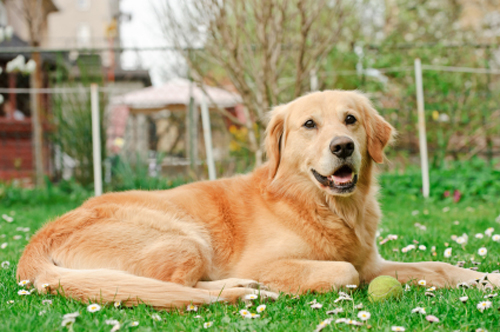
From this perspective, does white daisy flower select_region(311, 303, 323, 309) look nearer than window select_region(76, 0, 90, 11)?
Yes

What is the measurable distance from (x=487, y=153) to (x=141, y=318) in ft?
25.4

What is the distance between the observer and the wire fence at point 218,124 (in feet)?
25.1

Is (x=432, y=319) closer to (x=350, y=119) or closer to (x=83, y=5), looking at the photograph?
(x=350, y=119)

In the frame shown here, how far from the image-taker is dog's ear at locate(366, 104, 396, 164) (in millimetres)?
2996

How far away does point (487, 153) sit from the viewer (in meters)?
8.02

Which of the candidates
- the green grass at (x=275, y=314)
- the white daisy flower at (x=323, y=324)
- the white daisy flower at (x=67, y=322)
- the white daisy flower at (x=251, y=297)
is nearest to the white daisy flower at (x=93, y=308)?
the green grass at (x=275, y=314)

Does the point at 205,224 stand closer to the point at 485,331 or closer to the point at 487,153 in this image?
the point at 485,331

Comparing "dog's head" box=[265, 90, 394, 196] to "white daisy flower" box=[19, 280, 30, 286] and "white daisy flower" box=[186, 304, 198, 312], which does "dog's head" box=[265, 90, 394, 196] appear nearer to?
"white daisy flower" box=[186, 304, 198, 312]

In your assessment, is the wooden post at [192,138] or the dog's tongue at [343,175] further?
the wooden post at [192,138]

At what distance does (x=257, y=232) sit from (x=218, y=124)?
20.1ft

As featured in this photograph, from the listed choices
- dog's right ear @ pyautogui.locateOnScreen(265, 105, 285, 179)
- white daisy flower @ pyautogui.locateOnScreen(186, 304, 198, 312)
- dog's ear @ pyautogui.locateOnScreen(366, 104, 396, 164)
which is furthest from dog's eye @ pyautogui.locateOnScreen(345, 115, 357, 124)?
white daisy flower @ pyautogui.locateOnScreen(186, 304, 198, 312)

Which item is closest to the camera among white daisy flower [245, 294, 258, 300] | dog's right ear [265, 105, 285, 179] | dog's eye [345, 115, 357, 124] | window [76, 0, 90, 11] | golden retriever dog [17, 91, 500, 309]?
white daisy flower [245, 294, 258, 300]

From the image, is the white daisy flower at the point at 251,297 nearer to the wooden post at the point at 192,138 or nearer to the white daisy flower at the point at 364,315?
the white daisy flower at the point at 364,315

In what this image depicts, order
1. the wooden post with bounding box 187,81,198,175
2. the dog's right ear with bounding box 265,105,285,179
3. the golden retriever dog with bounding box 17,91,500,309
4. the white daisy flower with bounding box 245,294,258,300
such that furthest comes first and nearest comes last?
the wooden post with bounding box 187,81,198,175 → the dog's right ear with bounding box 265,105,285,179 → the golden retriever dog with bounding box 17,91,500,309 → the white daisy flower with bounding box 245,294,258,300
